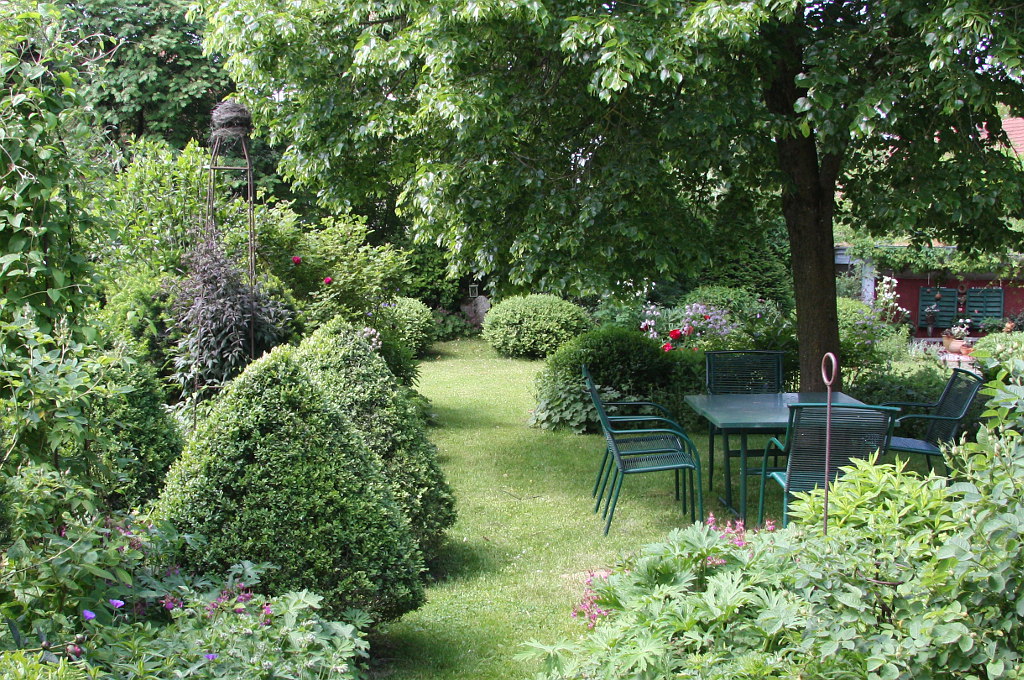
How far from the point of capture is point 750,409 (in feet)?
19.0

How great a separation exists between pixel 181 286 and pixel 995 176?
6.12m

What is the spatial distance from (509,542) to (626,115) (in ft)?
10.6

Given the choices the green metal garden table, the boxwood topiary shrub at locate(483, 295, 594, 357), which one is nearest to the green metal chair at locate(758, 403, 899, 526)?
the green metal garden table

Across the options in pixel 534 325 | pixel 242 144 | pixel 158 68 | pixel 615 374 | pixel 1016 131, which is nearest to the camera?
pixel 242 144

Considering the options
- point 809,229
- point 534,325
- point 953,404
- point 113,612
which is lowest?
point 113,612

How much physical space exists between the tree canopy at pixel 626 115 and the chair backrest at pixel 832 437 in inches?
63.8

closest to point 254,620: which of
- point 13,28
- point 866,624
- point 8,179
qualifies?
point 8,179

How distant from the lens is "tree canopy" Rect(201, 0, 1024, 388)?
17.1 feet

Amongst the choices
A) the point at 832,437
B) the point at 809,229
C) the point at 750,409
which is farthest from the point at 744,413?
the point at 809,229

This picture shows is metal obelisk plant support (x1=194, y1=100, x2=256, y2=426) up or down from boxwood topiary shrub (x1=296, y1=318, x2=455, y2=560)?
up

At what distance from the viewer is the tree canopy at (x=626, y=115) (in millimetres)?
5203

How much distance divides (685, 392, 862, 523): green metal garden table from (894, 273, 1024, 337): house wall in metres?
14.7

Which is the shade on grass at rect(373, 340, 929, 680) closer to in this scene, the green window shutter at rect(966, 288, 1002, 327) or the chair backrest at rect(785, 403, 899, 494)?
the chair backrest at rect(785, 403, 899, 494)

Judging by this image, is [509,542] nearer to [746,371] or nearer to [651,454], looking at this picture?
[651,454]
